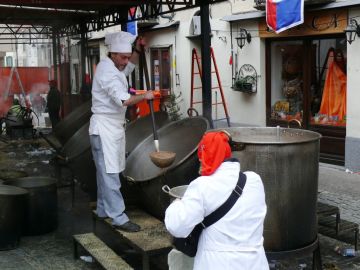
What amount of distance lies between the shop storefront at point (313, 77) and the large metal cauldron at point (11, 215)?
561cm

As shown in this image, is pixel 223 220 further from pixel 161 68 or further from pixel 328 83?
pixel 161 68

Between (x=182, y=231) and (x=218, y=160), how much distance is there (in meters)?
0.43

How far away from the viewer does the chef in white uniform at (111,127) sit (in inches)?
199

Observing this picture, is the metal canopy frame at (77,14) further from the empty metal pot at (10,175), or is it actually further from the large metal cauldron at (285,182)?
the large metal cauldron at (285,182)

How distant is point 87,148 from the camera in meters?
6.88

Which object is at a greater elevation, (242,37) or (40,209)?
(242,37)

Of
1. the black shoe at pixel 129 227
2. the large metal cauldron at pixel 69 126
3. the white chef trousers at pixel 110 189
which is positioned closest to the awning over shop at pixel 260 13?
the large metal cauldron at pixel 69 126

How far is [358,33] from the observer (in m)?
9.23

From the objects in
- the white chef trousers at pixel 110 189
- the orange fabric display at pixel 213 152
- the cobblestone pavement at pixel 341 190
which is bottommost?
the cobblestone pavement at pixel 341 190

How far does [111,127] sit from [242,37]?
7561 millimetres

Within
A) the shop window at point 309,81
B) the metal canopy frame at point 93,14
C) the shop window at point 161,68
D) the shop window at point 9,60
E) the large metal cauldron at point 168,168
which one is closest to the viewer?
the large metal cauldron at point 168,168

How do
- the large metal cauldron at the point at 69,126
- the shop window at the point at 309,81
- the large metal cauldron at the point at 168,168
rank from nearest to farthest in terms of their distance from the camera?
the large metal cauldron at the point at 168,168 < the large metal cauldron at the point at 69,126 < the shop window at the point at 309,81

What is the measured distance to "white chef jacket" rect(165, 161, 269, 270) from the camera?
2.83m

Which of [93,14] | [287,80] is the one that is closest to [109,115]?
[287,80]
